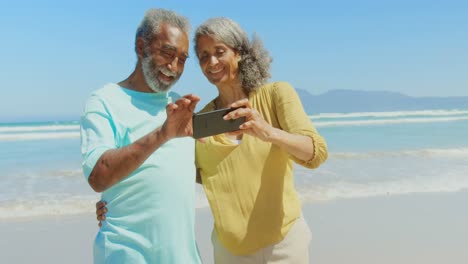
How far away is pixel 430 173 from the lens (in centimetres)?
970

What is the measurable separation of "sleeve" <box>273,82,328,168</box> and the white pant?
0.38 meters

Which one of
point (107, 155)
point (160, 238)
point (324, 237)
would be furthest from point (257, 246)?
point (324, 237)

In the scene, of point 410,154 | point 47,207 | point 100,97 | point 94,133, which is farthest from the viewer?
point 410,154

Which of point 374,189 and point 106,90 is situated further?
point 374,189

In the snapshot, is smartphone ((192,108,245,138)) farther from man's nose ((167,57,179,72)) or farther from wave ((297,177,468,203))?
wave ((297,177,468,203))

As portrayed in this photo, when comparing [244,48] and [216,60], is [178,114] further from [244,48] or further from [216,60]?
[244,48]

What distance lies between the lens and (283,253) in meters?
2.38

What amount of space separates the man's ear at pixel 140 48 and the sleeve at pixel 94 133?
38 centimetres

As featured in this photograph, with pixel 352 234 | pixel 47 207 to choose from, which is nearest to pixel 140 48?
pixel 352 234

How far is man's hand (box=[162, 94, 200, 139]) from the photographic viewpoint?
5.25 ft

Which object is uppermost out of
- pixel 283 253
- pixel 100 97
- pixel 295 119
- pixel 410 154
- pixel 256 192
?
pixel 100 97

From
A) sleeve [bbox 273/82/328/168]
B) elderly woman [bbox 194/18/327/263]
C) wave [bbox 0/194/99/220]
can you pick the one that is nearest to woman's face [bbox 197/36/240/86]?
elderly woman [bbox 194/18/327/263]

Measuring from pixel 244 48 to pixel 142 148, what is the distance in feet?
3.50

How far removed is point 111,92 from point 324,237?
13.7ft
